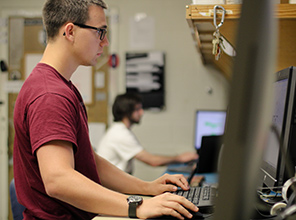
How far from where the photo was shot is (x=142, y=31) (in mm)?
3119

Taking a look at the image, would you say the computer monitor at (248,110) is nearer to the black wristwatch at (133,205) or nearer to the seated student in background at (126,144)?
the black wristwatch at (133,205)

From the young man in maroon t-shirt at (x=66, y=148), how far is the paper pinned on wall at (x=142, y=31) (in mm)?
2125

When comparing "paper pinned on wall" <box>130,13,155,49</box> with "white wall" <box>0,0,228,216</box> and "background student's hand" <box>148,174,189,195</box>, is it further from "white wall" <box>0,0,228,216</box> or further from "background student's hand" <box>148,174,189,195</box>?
"background student's hand" <box>148,174,189,195</box>

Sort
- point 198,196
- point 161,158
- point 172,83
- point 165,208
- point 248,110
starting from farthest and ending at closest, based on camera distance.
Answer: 1. point 172,83
2. point 161,158
3. point 198,196
4. point 165,208
5. point 248,110

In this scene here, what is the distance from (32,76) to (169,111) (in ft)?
7.46

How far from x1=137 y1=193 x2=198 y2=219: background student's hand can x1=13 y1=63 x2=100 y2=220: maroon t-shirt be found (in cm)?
24

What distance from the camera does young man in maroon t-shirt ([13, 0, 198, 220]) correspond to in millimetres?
748

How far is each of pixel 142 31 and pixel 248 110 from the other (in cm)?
302

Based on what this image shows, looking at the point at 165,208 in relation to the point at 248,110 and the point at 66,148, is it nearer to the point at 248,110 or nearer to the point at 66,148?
the point at 66,148

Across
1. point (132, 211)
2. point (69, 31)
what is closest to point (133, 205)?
point (132, 211)

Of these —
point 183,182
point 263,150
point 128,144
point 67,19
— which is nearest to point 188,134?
point 128,144

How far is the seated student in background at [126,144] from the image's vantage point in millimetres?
2463

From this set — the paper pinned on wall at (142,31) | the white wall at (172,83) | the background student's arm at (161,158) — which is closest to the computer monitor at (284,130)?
the background student's arm at (161,158)

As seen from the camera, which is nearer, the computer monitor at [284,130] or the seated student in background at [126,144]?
the computer monitor at [284,130]
